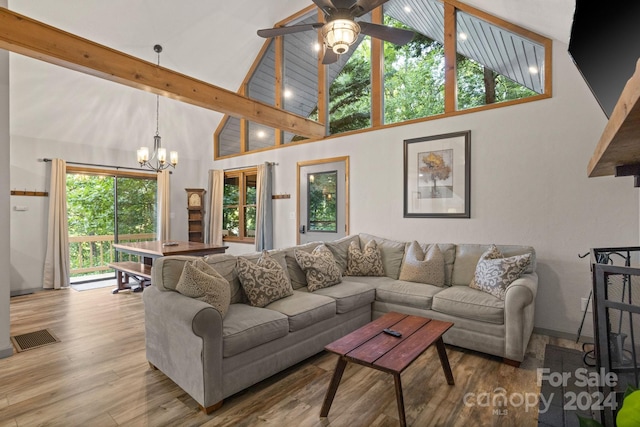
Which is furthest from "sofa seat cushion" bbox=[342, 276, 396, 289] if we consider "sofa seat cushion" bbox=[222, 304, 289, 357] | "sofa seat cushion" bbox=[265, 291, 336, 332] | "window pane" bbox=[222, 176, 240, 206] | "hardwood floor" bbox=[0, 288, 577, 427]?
"window pane" bbox=[222, 176, 240, 206]

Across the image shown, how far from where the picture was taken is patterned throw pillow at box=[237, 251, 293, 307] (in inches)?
107

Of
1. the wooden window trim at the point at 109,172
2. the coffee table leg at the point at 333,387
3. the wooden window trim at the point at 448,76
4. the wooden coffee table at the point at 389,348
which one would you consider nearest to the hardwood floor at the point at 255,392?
the coffee table leg at the point at 333,387

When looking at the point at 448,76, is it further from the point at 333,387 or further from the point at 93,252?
the point at 93,252

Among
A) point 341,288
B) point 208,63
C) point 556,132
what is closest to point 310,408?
point 341,288

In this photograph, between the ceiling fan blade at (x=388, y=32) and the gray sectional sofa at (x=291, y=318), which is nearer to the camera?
the gray sectional sofa at (x=291, y=318)

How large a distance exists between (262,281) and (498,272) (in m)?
2.13

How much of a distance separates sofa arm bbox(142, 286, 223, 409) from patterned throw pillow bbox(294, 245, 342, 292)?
4.32 ft

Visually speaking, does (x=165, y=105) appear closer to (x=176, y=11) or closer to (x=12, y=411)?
(x=176, y=11)

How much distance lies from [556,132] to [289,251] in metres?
2.97

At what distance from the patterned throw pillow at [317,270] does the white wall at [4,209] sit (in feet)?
8.46

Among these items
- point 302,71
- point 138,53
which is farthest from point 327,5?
point 138,53

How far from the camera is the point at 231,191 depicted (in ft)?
22.4

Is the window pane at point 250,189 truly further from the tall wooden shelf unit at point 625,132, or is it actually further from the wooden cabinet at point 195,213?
the tall wooden shelf unit at point 625,132

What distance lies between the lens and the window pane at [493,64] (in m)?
3.47
